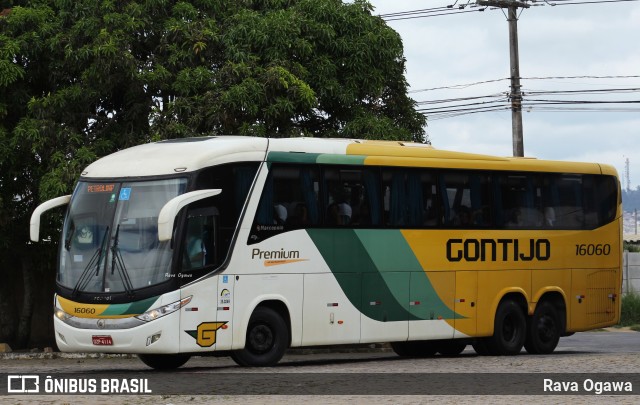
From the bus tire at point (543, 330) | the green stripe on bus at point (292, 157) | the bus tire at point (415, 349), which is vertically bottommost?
the bus tire at point (415, 349)

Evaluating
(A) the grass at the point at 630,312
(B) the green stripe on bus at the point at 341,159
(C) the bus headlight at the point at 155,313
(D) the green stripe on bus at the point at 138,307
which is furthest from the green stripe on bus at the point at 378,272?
(A) the grass at the point at 630,312

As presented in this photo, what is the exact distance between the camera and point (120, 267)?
1934 cm

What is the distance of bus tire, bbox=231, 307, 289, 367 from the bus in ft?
0.08

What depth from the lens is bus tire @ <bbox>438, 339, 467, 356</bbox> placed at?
25594 millimetres

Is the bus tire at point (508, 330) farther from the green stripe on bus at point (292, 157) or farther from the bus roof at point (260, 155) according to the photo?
the green stripe on bus at point (292, 157)

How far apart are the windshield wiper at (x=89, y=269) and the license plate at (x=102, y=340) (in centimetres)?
81

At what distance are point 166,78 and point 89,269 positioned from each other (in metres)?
8.78

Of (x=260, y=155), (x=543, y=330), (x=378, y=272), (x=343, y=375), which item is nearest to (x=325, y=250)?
(x=378, y=272)

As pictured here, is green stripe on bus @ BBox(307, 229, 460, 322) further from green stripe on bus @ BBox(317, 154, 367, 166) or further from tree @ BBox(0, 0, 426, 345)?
tree @ BBox(0, 0, 426, 345)

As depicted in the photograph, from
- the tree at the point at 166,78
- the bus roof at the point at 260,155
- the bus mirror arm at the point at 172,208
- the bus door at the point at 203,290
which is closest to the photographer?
the bus mirror arm at the point at 172,208

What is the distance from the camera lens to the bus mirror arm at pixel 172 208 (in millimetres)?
18141

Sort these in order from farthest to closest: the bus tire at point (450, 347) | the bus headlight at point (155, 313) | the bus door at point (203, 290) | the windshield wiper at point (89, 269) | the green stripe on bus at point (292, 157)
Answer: the bus tire at point (450, 347) → the green stripe on bus at point (292, 157) → the windshield wiper at point (89, 269) → the bus door at point (203, 290) → the bus headlight at point (155, 313)

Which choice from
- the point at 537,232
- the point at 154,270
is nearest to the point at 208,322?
the point at 154,270

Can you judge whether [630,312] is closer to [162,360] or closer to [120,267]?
[162,360]
